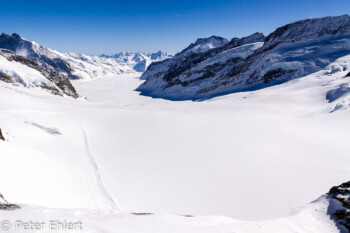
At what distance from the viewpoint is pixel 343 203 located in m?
7.59

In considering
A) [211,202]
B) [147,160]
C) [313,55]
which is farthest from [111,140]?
[313,55]

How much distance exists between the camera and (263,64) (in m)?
61.2

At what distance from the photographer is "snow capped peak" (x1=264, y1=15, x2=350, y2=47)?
60.0 m

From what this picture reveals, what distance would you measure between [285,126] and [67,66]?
608ft

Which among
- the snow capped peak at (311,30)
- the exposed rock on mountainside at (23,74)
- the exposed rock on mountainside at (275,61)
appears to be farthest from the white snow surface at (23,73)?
the snow capped peak at (311,30)

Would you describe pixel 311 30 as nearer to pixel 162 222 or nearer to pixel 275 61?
pixel 275 61

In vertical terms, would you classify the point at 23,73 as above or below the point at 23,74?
above

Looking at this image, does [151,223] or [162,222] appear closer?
[151,223]

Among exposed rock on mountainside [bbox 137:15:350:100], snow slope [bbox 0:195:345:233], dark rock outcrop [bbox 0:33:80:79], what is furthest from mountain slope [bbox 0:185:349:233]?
dark rock outcrop [bbox 0:33:80:79]

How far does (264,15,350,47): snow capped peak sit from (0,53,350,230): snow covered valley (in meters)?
53.7

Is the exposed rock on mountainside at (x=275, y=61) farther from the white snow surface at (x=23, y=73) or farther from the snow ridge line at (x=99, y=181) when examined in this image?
the snow ridge line at (x=99, y=181)

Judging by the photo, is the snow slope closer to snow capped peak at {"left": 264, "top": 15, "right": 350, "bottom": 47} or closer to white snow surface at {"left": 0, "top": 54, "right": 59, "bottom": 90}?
white snow surface at {"left": 0, "top": 54, "right": 59, "bottom": 90}

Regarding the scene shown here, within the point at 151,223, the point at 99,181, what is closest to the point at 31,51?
the point at 99,181

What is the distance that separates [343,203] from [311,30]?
2909 inches
